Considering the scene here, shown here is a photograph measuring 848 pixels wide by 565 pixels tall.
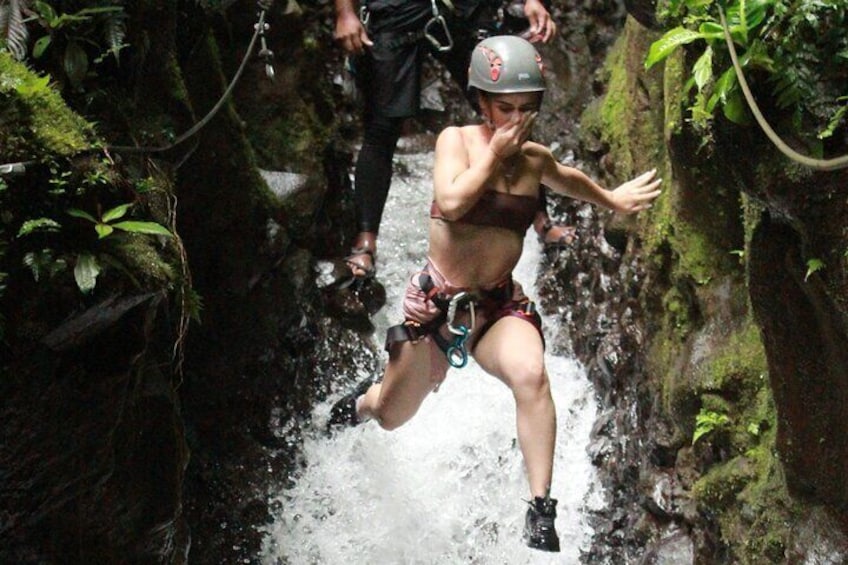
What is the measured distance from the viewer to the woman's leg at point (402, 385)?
4.95 m

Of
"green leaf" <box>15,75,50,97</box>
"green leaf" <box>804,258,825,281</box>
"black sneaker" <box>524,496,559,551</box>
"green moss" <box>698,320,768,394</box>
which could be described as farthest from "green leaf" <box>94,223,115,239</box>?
"green moss" <box>698,320,768,394</box>

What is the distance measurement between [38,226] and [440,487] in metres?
4.04

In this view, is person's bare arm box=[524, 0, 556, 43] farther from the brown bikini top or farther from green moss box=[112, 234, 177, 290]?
green moss box=[112, 234, 177, 290]

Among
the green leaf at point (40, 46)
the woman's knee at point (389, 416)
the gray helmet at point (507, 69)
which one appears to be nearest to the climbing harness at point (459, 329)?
the woman's knee at point (389, 416)

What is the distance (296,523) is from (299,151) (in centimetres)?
293

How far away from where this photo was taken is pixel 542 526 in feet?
14.3

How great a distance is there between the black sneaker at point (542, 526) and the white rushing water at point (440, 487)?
6.97 ft

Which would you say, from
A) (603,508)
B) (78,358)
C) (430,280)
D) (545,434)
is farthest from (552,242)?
(78,358)

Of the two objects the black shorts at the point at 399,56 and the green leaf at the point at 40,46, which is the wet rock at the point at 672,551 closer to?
the black shorts at the point at 399,56

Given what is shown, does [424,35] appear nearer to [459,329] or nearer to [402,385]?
[459,329]

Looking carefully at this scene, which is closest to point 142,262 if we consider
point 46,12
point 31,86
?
point 31,86

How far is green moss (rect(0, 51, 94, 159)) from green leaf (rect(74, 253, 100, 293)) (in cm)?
44

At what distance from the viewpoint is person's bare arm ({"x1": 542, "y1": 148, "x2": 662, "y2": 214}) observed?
15.7ft

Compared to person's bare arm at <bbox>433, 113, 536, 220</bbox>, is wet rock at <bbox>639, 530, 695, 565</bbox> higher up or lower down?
lower down
